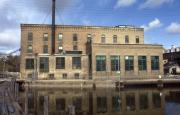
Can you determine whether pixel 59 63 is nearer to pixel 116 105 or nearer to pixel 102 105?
pixel 102 105

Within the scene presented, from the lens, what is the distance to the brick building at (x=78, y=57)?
250 ft

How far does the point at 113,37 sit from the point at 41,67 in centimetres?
2327

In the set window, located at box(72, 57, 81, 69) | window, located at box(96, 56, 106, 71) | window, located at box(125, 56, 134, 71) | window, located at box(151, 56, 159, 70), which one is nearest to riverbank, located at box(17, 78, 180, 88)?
window, located at box(96, 56, 106, 71)

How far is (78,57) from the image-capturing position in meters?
78.2

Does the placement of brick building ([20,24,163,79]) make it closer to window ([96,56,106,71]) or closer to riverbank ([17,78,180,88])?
window ([96,56,106,71])

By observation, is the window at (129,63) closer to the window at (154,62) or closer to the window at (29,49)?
the window at (154,62)

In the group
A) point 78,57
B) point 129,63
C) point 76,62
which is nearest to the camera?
point 129,63

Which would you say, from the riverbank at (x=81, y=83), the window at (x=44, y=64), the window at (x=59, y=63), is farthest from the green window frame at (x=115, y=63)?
the window at (x=44, y=64)

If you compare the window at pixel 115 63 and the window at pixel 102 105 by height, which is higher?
the window at pixel 115 63

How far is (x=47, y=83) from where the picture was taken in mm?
67312

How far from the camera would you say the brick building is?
250ft

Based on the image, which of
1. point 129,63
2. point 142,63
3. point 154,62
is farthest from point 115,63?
point 154,62

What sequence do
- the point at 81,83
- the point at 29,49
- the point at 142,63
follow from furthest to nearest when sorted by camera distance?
the point at 29,49 → the point at 142,63 → the point at 81,83

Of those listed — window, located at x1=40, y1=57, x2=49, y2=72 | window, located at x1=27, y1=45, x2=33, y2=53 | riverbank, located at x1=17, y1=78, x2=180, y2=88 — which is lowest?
riverbank, located at x1=17, y1=78, x2=180, y2=88
